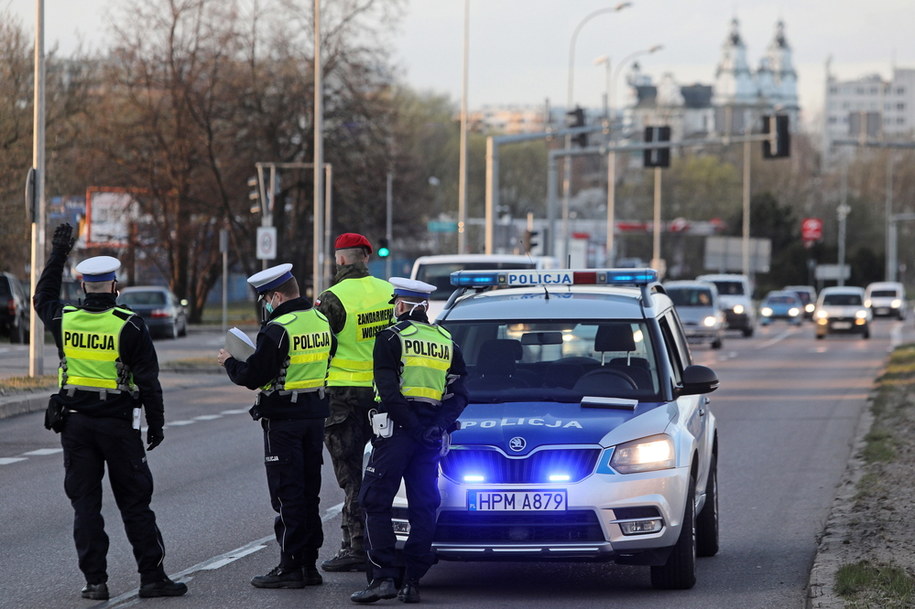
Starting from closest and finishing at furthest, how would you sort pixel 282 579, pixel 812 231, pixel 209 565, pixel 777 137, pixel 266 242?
pixel 282 579 < pixel 209 565 < pixel 266 242 < pixel 777 137 < pixel 812 231

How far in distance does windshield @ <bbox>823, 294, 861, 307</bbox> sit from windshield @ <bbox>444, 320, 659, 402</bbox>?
145 ft

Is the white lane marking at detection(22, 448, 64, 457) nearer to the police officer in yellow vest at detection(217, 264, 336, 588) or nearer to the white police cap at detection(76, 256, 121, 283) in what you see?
the police officer in yellow vest at detection(217, 264, 336, 588)

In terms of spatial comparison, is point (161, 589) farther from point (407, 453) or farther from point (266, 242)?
point (266, 242)

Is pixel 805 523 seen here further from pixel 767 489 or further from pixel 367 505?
pixel 367 505

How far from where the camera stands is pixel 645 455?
8.35 m

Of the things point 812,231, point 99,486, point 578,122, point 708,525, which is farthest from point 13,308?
point 812,231

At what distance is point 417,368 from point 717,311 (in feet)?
116

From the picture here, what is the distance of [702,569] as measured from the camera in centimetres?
946

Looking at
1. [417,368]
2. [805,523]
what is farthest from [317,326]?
[805,523]

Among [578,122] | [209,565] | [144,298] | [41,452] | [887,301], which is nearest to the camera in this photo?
[209,565]

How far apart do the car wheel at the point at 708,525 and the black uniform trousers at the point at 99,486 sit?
3299mm

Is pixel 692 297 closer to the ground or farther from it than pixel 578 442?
closer to the ground

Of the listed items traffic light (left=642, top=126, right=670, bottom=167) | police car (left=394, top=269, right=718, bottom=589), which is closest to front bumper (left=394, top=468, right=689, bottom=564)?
police car (left=394, top=269, right=718, bottom=589)

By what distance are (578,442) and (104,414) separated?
2393 mm
